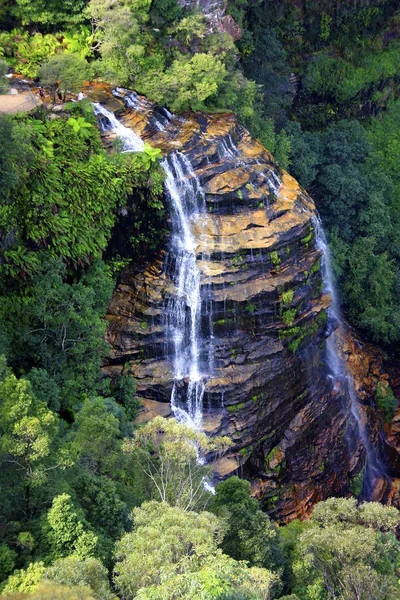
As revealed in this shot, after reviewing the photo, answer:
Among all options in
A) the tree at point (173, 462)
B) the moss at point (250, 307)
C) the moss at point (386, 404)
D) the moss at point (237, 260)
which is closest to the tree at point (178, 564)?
the tree at point (173, 462)

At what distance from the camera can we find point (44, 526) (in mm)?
10641

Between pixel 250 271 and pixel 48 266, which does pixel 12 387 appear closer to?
pixel 48 266

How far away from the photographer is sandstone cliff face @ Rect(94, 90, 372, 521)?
19.8 meters

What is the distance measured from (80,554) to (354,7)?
1212 inches

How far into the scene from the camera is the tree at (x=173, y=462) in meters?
12.9

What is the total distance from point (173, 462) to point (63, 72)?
42.7 ft

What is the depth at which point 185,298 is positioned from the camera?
1973cm

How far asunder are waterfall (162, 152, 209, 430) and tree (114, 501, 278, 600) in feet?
29.5

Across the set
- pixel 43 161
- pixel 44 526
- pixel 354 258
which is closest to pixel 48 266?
pixel 43 161

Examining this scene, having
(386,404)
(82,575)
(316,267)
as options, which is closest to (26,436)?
(82,575)

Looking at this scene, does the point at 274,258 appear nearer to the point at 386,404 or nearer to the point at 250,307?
the point at 250,307

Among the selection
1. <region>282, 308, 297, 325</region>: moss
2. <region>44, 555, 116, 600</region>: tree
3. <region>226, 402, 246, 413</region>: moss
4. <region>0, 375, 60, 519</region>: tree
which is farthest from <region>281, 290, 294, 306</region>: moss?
<region>44, 555, 116, 600</region>: tree

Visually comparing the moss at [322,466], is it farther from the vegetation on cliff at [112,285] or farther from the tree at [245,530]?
the tree at [245,530]

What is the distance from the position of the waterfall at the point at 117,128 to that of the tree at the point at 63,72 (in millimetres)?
967
